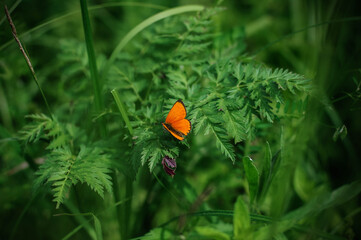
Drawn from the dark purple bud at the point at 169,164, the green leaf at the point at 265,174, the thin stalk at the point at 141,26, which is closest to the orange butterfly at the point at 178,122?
the dark purple bud at the point at 169,164

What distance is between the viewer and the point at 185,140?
1.57 metres

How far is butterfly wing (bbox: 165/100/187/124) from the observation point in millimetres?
1491

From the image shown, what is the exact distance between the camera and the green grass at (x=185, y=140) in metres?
1.63

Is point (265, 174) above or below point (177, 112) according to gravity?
below

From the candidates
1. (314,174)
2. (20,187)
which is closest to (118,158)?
(20,187)

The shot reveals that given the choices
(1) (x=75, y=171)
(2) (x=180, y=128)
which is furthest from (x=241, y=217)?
(1) (x=75, y=171)

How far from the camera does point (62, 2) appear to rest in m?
3.74

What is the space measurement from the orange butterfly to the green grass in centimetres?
9

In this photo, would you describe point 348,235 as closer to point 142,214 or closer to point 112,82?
point 142,214

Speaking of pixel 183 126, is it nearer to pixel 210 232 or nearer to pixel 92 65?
pixel 210 232

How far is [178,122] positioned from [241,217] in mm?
607

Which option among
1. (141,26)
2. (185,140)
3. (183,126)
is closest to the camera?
(183,126)

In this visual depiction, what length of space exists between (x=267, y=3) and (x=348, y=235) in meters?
3.21

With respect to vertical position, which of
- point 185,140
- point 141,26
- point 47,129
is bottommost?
point 185,140
